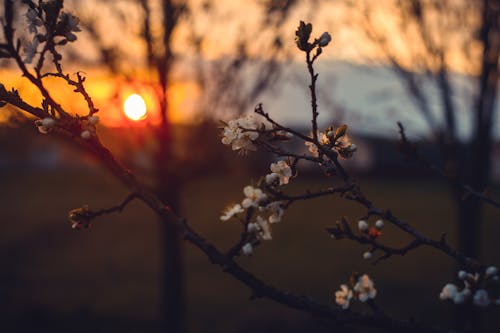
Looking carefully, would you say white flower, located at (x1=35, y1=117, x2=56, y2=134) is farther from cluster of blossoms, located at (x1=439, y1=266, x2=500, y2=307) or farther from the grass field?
the grass field

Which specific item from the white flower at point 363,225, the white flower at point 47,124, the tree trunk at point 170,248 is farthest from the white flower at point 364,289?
the tree trunk at point 170,248

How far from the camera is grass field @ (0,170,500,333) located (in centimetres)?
890

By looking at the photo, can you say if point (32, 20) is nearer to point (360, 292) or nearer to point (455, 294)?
point (360, 292)

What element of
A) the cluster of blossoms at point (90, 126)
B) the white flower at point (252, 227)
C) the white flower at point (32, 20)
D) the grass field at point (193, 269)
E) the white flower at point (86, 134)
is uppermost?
the grass field at point (193, 269)

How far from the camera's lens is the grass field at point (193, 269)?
8.90 m

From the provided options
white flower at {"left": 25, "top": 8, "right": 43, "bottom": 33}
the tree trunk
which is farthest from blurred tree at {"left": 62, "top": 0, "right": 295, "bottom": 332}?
white flower at {"left": 25, "top": 8, "right": 43, "bottom": 33}

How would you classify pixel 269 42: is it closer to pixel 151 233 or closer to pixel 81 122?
pixel 81 122

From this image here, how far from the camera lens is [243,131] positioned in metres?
1.88

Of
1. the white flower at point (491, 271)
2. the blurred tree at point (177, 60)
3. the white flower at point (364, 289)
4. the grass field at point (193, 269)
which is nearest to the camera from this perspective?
the white flower at point (491, 271)

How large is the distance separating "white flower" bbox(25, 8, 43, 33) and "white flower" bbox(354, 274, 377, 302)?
4.73 feet

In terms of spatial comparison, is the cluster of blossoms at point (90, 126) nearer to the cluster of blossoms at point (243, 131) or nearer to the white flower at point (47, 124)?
the white flower at point (47, 124)

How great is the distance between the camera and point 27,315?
886 centimetres

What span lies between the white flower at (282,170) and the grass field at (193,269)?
550 centimetres

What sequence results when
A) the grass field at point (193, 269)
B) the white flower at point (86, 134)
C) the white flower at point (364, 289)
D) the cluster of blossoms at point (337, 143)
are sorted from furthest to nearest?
1. the grass field at point (193, 269)
2. the white flower at point (364, 289)
3. the cluster of blossoms at point (337, 143)
4. the white flower at point (86, 134)
